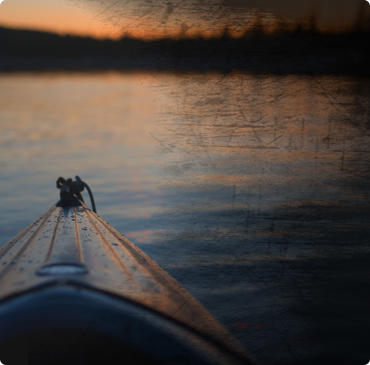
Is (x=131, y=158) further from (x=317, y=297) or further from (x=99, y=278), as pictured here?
(x=99, y=278)

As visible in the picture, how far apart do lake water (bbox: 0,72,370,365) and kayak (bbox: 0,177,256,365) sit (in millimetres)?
546

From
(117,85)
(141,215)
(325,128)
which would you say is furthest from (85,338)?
(141,215)

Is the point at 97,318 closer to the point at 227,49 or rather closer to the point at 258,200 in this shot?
the point at 227,49

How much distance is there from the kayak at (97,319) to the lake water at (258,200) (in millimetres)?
546

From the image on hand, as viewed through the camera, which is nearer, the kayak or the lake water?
the kayak

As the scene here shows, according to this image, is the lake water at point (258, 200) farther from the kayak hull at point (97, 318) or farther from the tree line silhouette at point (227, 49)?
the kayak hull at point (97, 318)

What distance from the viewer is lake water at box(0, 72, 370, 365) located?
5.93 ft

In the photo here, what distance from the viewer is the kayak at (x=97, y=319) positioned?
0.85 meters

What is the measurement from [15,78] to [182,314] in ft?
8.73

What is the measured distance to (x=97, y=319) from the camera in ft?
2.82

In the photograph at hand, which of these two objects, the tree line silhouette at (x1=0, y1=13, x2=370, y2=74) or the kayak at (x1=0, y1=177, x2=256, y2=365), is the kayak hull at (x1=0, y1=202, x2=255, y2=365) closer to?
the kayak at (x1=0, y1=177, x2=256, y2=365)

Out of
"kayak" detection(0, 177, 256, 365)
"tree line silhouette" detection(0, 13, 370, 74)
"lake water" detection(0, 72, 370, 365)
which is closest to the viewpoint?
"kayak" detection(0, 177, 256, 365)

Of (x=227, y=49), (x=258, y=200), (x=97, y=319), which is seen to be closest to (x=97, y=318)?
(x=97, y=319)

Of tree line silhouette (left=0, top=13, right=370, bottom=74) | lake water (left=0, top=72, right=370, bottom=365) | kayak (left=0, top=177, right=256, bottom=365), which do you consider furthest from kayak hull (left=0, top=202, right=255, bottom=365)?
tree line silhouette (left=0, top=13, right=370, bottom=74)
